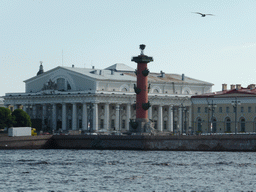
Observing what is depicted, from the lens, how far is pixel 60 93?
420 feet

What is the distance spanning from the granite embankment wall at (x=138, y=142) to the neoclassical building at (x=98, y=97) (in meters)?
29.2

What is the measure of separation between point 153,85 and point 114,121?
33.3ft

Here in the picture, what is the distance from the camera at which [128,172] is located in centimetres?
5725

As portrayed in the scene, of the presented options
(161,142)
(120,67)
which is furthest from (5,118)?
(161,142)

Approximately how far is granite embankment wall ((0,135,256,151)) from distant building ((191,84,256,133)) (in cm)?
2481

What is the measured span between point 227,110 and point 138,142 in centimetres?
3422

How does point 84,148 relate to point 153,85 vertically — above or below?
below

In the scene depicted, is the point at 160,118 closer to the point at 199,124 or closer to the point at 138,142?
the point at 199,124

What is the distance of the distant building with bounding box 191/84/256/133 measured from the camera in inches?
4498

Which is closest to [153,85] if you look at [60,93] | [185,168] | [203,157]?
[60,93]

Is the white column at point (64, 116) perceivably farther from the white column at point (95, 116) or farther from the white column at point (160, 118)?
the white column at point (160, 118)

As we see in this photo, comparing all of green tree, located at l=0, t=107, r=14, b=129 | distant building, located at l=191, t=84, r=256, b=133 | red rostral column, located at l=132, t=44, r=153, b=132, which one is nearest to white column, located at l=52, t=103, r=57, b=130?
green tree, located at l=0, t=107, r=14, b=129

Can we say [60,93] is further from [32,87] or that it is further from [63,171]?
[63,171]

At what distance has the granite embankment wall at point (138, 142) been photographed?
271ft
